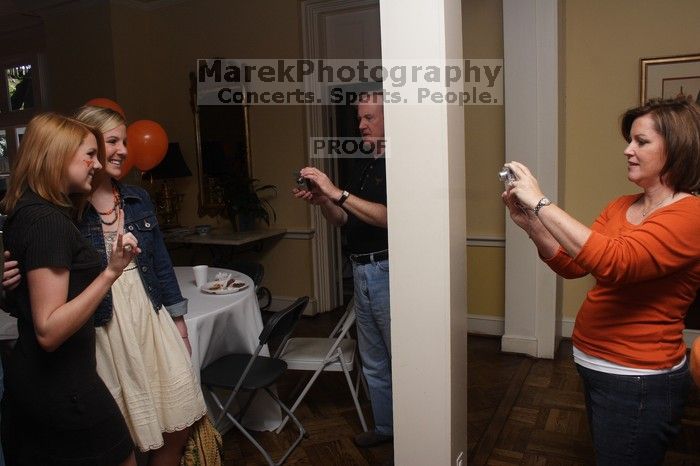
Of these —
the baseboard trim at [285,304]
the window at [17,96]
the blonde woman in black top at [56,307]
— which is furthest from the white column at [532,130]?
the window at [17,96]

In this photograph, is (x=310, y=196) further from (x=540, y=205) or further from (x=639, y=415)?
(x=639, y=415)

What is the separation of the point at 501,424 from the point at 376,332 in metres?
0.92

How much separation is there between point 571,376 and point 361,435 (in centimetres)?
151

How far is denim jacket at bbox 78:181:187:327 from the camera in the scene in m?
1.73

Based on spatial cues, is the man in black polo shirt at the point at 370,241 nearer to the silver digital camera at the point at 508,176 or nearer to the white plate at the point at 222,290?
the white plate at the point at 222,290

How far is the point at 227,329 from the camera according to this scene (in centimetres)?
260

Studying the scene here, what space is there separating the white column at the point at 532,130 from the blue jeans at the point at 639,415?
7.27ft

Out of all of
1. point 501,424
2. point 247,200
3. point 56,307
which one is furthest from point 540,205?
point 247,200

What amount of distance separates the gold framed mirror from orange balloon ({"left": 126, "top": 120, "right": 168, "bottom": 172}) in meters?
1.49

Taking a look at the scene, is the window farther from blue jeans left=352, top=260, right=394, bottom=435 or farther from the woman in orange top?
the woman in orange top

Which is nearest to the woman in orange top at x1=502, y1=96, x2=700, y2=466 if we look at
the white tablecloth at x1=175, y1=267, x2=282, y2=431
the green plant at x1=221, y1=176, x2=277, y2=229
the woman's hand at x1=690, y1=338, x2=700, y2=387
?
the woman's hand at x1=690, y1=338, x2=700, y2=387

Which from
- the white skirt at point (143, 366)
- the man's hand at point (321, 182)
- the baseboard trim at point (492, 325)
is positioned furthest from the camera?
the baseboard trim at point (492, 325)

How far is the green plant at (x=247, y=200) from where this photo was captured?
4.81 metres

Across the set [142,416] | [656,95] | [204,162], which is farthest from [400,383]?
[204,162]
